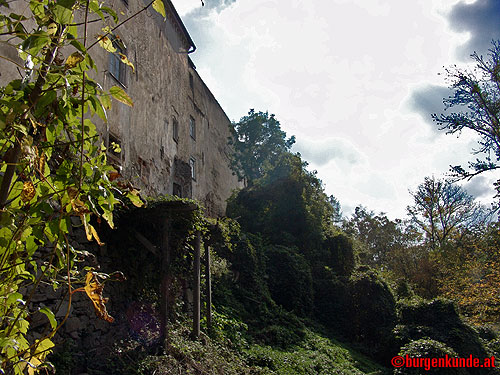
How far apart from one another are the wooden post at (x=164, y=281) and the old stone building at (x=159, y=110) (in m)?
1.38

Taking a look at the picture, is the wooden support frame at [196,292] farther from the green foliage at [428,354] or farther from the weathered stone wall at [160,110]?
the green foliage at [428,354]

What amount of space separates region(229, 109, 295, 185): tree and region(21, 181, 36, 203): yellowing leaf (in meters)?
25.6

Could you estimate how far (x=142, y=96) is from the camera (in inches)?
502

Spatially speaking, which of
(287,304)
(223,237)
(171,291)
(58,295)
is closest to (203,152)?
(287,304)

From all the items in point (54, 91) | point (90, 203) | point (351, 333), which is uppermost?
point (54, 91)

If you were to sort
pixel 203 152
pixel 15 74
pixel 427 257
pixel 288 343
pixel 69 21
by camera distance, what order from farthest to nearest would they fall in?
pixel 427 257, pixel 203 152, pixel 288 343, pixel 15 74, pixel 69 21

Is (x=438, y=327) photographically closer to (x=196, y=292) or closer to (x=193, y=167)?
(x=196, y=292)

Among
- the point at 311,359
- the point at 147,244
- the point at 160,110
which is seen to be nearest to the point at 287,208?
the point at 160,110

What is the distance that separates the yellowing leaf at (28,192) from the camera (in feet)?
3.52

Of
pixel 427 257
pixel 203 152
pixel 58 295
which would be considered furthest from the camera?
pixel 427 257

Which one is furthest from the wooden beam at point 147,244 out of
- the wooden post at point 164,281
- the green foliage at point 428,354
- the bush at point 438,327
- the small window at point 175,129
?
the bush at point 438,327

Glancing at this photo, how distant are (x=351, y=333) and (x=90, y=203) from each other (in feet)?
56.6

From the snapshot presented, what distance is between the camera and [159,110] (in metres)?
14.2

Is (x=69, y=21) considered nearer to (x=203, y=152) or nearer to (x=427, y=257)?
(x=203, y=152)
